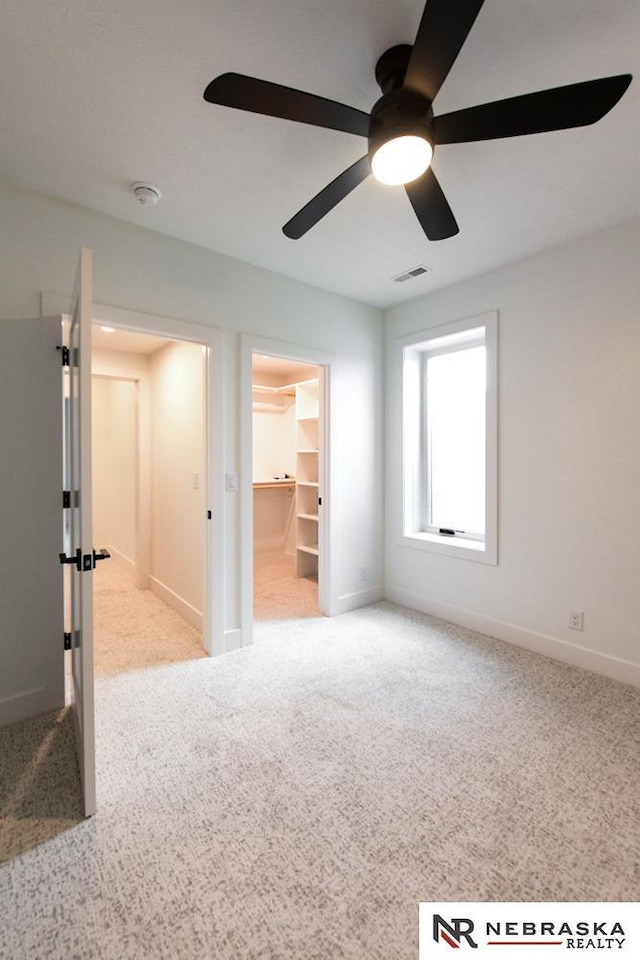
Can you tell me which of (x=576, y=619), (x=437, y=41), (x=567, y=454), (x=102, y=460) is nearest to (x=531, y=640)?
(x=576, y=619)

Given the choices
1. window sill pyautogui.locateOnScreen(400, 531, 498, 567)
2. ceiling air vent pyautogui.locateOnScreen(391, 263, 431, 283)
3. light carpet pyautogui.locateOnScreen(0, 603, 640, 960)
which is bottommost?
light carpet pyautogui.locateOnScreen(0, 603, 640, 960)

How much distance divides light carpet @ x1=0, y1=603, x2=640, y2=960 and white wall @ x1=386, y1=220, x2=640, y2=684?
0.42 m

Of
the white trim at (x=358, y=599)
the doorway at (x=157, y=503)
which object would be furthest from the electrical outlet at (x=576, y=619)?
the doorway at (x=157, y=503)

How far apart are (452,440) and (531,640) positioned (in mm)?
1661

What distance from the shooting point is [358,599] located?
12.4 ft

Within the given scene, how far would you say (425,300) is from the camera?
354 centimetres

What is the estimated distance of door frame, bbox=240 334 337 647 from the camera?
2.93m

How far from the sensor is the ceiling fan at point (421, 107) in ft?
3.54

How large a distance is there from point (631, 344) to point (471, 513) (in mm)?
1610

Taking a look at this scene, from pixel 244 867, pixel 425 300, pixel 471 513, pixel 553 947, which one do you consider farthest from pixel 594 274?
pixel 244 867

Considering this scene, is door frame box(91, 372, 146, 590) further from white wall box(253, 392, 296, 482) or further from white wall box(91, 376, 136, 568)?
white wall box(253, 392, 296, 482)

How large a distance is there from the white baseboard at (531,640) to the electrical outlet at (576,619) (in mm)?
117

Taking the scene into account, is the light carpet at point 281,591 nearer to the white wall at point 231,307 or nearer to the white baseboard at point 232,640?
the white wall at point 231,307

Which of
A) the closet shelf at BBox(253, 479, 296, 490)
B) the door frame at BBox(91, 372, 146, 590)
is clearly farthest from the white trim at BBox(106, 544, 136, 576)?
the closet shelf at BBox(253, 479, 296, 490)
